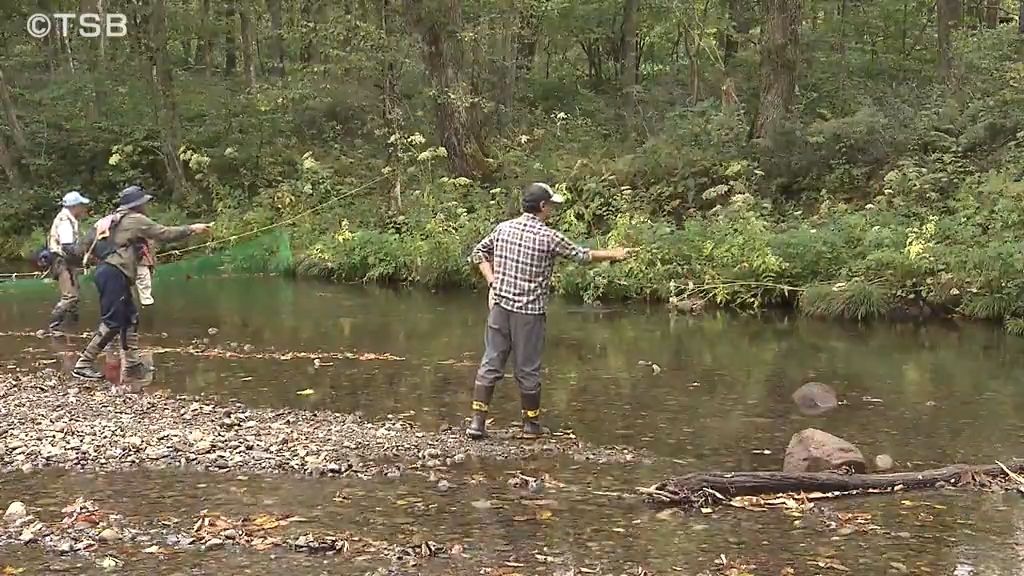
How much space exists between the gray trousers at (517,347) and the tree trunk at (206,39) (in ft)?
87.5

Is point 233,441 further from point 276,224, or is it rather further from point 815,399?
point 276,224

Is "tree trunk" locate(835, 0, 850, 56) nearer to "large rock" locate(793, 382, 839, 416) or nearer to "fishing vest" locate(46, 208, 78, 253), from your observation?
"large rock" locate(793, 382, 839, 416)

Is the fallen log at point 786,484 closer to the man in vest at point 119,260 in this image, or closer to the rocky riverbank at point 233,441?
the rocky riverbank at point 233,441

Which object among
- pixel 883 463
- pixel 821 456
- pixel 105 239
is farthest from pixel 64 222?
pixel 883 463

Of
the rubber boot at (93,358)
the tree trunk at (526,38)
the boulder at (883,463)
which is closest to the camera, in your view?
the boulder at (883,463)

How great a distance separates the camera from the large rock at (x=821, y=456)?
7148mm

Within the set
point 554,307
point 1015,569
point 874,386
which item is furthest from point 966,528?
point 554,307

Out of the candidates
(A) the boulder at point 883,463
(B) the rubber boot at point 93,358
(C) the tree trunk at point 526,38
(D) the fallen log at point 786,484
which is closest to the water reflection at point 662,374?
(A) the boulder at point 883,463

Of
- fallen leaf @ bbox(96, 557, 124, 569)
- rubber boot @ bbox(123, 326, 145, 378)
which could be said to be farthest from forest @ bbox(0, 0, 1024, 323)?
fallen leaf @ bbox(96, 557, 124, 569)

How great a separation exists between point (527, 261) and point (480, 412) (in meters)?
1.23

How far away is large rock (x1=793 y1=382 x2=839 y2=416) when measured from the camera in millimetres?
9570

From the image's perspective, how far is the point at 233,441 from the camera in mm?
8094

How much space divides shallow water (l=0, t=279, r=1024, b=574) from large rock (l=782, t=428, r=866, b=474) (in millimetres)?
422

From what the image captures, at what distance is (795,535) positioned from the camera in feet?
19.6
